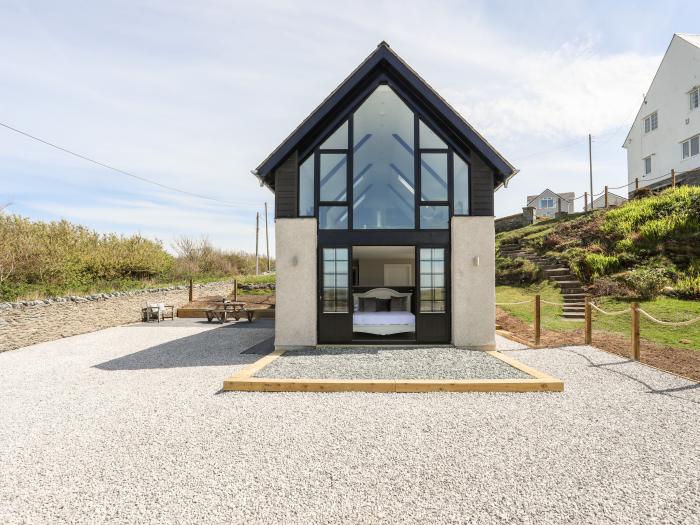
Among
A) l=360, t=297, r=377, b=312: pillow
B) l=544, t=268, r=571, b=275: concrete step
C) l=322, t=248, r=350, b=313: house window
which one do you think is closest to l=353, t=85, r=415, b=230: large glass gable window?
l=322, t=248, r=350, b=313: house window

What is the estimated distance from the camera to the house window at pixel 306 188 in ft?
31.0

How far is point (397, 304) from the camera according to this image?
477 inches

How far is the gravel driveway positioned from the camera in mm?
3170

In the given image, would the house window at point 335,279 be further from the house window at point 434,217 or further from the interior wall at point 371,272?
the interior wall at point 371,272

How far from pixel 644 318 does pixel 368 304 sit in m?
8.91

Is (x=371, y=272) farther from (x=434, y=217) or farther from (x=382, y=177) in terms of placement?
(x=382, y=177)

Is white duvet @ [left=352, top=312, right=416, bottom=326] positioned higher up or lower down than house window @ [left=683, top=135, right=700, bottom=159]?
lower down

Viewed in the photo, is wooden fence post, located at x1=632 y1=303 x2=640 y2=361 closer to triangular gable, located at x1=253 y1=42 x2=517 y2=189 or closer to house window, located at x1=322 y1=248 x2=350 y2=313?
triangular gable, located at x1=253 y1=42 x2=517 y2=189

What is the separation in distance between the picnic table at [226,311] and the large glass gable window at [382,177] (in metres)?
8.06

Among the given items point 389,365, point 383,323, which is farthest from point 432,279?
point 389,365

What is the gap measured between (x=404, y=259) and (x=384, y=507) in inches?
500

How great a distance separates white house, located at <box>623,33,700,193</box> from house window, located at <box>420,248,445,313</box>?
77.4 feet

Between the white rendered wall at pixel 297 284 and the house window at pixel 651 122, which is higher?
the house window at pixel 651 122

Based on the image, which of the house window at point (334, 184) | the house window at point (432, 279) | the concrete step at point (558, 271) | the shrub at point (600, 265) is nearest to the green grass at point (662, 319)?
the shrub at point (600, 265)
